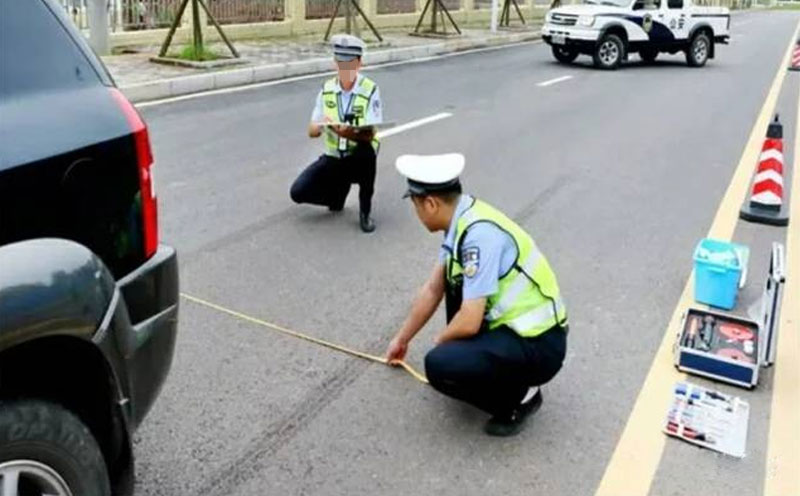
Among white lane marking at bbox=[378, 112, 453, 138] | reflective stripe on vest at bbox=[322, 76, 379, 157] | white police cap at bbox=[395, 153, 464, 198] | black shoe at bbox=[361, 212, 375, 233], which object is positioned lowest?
black shoe at bbox=[361, 212, 375, 233]

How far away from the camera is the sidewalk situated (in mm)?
12250

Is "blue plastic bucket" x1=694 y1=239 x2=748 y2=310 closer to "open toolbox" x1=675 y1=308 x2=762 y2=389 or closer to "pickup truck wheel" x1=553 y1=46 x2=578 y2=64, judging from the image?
"open toolbox" x1=675 y1=308 x2=762 y2=389

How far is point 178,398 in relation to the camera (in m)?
3.81

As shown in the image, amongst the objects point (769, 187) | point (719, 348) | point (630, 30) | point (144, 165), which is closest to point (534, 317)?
point (719, 348)

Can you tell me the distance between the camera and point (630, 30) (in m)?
18.6

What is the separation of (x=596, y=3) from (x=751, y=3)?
7524cm

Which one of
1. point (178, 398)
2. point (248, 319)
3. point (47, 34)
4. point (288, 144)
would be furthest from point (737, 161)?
point (47, 34)

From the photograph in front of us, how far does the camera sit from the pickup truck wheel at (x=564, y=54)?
19.1 meters

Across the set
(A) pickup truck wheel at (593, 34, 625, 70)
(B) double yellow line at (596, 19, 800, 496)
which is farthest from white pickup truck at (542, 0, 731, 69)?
(B) double yellow line at (596, 19, 800, 496)

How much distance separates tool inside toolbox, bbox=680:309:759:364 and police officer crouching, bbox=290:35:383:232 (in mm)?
2647

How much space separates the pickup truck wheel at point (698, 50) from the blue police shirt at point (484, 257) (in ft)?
57.0

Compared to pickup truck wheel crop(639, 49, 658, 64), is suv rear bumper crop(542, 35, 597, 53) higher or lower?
higher

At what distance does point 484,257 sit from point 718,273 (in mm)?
2145

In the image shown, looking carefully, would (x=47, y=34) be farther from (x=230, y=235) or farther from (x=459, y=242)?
(x=230, y=235)
